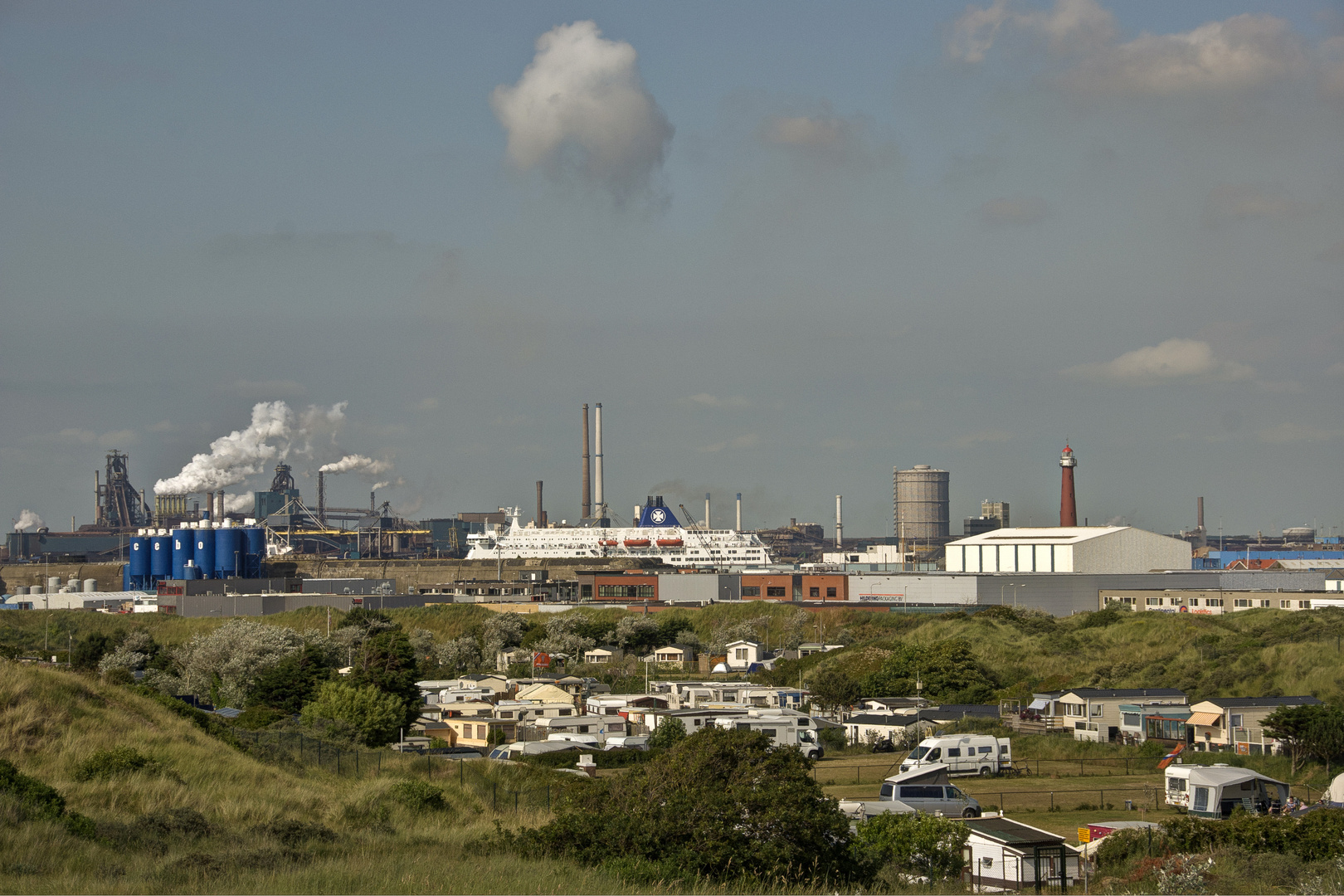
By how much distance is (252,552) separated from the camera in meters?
86.2

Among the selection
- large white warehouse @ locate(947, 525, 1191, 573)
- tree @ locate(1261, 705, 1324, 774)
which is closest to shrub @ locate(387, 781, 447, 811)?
tree @ locate(1261, 705, 1324, 774)

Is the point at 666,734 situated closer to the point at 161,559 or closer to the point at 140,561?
the point at 161,559

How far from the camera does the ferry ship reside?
Result: 4124 inches

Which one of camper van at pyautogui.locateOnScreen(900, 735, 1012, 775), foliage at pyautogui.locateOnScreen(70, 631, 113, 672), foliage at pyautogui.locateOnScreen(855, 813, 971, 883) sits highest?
foliage at pyautogui.locateOnScreen(855, 813, 971, 883)

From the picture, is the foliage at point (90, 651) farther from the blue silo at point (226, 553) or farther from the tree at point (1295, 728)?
the blue silo at point (226, 553)

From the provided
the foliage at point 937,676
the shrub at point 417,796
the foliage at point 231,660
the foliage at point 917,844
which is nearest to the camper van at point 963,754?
the foliage at point 917,844

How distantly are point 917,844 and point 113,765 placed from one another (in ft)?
29.1

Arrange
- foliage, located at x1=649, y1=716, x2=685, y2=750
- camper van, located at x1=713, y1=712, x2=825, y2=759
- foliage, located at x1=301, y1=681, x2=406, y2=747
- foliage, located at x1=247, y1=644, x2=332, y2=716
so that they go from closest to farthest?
foliage, located at x1=301, y1=681, x2=406, y2=747
foliage, located at x1=649, y1=716, x2=685, y2=750
camper van, located at x1=713, y1=712, x2=825, y2=759
foliage, located at x1=247, y1=644, x2=332, y2=716

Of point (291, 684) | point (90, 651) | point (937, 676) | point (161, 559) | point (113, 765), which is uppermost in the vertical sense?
point (161, 559)

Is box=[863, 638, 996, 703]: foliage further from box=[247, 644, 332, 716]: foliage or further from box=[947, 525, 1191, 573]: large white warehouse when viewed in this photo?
box=[947, 525, 1191, 573]: large white warehouse

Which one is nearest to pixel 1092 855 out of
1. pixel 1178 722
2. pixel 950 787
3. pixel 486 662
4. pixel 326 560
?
pixel 950 787

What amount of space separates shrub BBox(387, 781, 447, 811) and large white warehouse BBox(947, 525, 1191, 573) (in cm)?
5566

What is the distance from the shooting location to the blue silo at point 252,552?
280ft

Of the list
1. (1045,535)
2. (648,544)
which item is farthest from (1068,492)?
(648,544)
